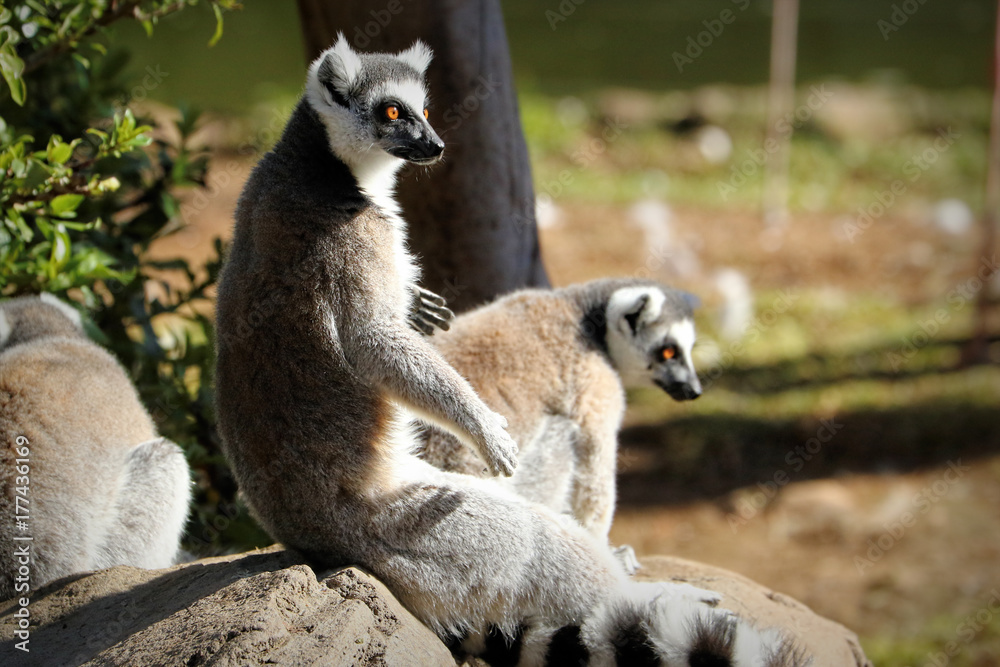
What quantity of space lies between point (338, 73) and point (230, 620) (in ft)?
5.41

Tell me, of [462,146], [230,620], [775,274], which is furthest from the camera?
[775,274]

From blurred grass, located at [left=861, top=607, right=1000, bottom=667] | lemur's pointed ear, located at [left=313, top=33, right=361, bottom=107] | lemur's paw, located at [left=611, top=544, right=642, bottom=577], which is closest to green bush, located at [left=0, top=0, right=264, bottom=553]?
lemur's pointed ear, located at [left=313, top=33, right=361, bottom=107]

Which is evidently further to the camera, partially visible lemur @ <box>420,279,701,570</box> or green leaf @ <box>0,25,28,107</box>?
partially visible lemur @ <box>420,279,701,570</box>

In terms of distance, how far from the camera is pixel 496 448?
9.21 feet

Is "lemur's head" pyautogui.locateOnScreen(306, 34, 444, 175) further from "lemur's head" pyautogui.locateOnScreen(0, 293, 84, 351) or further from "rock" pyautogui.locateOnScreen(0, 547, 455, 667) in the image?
"lemur's head" pyautogui.locateOnScreen(0, 293, 84, 351)

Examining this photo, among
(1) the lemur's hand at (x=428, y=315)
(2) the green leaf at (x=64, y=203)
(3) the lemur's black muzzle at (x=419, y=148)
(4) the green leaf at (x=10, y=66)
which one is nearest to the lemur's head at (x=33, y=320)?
(2) the green leaf at (x=64, y=203)

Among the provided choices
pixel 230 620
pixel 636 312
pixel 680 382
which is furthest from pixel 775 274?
pixel 230 620

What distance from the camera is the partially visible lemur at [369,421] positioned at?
2.77 metres

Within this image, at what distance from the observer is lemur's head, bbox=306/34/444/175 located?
283cm

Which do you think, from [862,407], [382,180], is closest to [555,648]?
[382,180]

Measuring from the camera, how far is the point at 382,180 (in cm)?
298

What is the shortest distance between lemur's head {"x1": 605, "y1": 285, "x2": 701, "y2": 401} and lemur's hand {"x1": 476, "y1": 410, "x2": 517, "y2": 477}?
1.28m

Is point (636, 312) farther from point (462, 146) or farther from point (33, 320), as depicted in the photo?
point (33, 320)

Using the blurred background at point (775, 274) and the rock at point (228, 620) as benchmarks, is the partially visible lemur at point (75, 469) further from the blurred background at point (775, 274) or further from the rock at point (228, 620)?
the blurred background at point (775, 274)
